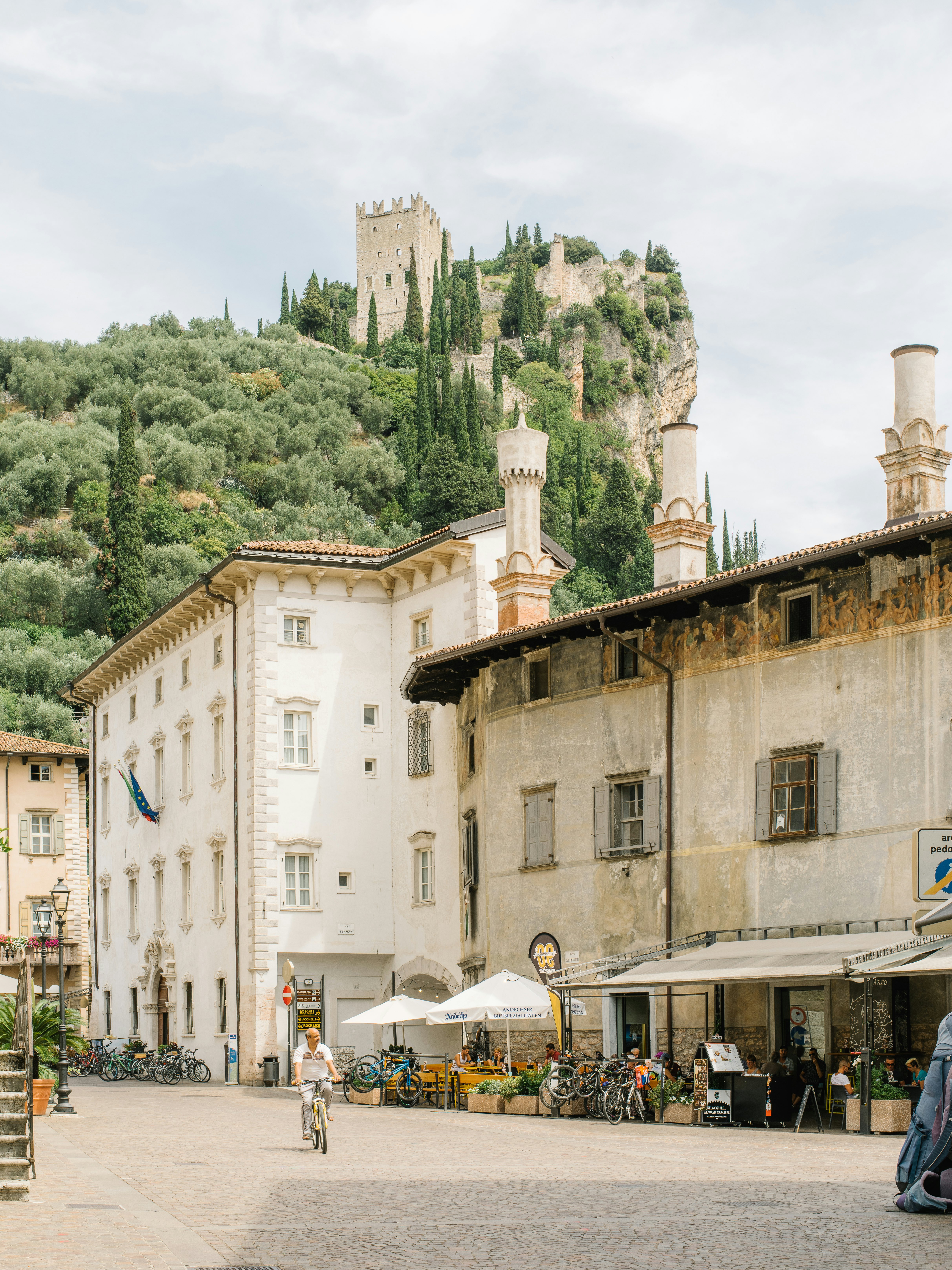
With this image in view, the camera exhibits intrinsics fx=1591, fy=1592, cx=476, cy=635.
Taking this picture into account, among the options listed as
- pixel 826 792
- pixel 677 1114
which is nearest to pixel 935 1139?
pixel 677 1114

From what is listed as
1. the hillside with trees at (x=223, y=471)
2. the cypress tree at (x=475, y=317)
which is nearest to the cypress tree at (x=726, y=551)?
the hillside with trees at (x=223, y=471)

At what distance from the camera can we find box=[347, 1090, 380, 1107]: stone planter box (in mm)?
29391

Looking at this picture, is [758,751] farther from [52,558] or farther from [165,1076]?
[52,558]

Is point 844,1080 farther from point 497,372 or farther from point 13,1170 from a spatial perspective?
point 497,372

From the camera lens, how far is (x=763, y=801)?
25.5 meters

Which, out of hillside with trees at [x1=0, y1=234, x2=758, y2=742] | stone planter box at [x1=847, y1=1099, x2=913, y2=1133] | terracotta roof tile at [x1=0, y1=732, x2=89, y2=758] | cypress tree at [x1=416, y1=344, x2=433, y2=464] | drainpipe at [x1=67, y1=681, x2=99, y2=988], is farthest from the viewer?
Answer: cypress tree at [x1=416, y1=344, x2=433, y2=464]

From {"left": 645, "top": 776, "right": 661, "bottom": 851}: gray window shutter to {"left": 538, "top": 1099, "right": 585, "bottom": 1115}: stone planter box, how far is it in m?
4.53

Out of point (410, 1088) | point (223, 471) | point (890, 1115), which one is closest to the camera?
point (890, 1115)

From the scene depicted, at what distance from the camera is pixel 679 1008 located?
26719mm

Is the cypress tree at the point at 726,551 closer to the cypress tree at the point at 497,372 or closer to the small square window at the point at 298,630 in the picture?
the cypress tree at the point at 497,372

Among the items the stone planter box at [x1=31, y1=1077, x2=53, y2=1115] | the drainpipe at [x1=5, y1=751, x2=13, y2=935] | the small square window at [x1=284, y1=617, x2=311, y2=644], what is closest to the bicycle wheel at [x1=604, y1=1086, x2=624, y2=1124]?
the stone planter box at [x1=31, y1=1077, x2=53, y2=1115]

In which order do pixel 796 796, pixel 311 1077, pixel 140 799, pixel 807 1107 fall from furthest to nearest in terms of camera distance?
1. pixel 140 799
2. pixel 796 796
3. pixel 807 1107
4. pixel 311 1077

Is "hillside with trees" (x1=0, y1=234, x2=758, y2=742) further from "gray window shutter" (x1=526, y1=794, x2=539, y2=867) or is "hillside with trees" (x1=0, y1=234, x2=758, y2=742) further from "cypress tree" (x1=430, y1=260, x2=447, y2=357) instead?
"gray window shutter" (x1=526, y1=794, x2=539, y2=867)

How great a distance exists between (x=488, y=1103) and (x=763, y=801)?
694cm
